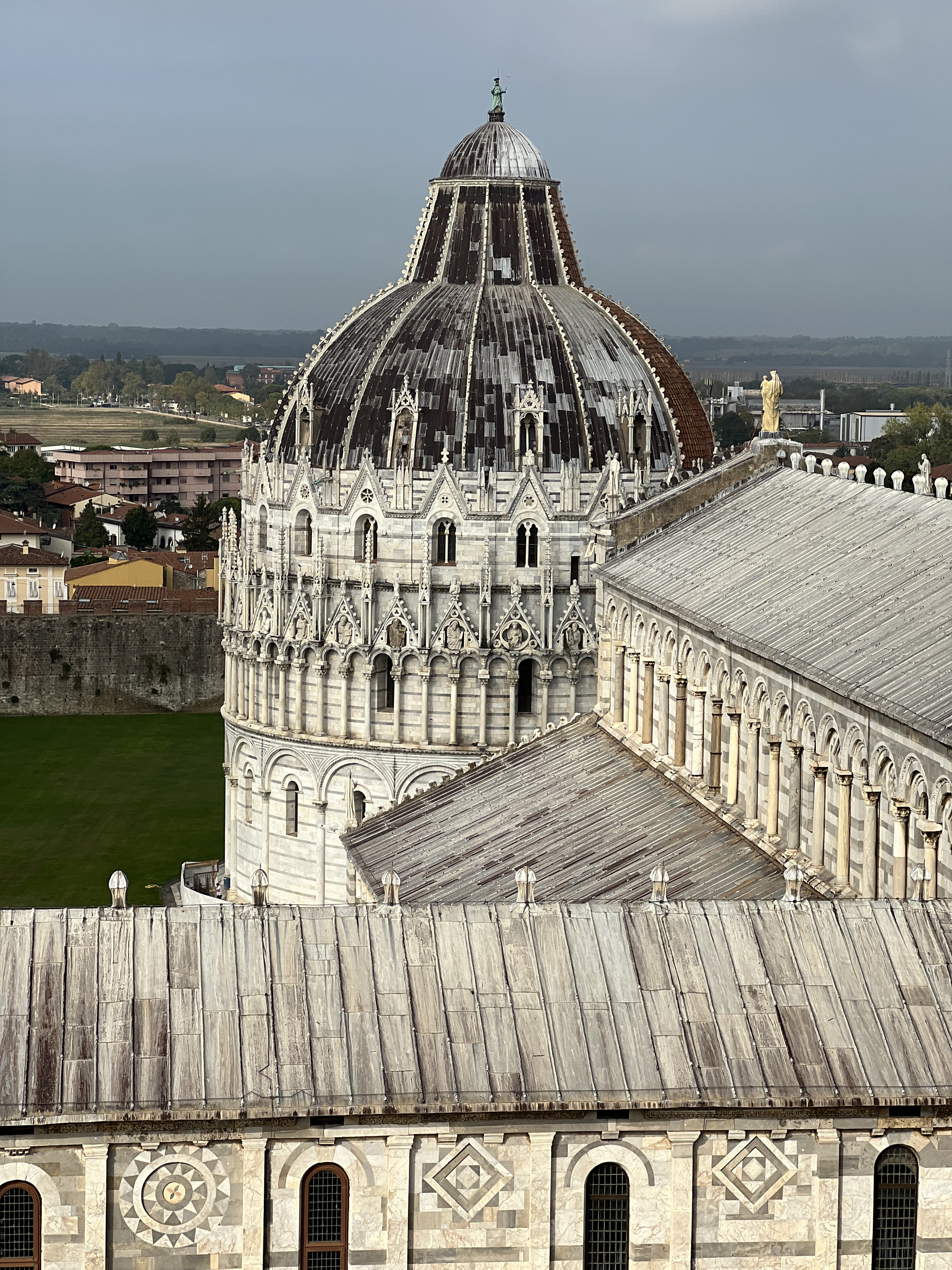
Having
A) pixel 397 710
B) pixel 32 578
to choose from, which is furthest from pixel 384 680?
pixel 32 578

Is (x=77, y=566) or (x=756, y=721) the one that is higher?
(x=756, y=721)

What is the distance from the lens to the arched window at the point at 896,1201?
1037 inches

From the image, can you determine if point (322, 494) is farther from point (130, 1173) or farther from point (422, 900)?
point (130, 1173)

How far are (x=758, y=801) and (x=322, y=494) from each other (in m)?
43.4

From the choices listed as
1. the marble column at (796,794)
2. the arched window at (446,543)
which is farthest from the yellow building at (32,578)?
the marble column at (796,794)

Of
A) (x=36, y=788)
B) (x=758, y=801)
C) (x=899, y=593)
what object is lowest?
(x=36, y=788)

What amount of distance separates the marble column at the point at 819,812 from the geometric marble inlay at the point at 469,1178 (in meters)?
15.9

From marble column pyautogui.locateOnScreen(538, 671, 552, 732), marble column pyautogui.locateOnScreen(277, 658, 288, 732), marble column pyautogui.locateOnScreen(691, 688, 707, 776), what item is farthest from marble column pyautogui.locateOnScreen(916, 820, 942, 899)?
marble column pyautogui.locateOnScreen(277, 658, 288, 732)

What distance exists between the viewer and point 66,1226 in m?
25.6

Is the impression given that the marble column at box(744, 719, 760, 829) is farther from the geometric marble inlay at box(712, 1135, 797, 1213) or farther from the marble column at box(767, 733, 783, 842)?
the geometric marble inlay at box(712, 1135, 797, 1213)

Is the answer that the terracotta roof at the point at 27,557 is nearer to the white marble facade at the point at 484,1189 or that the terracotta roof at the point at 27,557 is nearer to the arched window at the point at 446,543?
the arched window at the point at 446,543

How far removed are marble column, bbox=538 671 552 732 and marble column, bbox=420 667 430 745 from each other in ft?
12.2

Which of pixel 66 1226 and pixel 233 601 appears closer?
pixel 66 1226

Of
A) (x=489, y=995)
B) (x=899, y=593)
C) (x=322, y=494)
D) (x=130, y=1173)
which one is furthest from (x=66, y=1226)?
(x=322, y=494)
